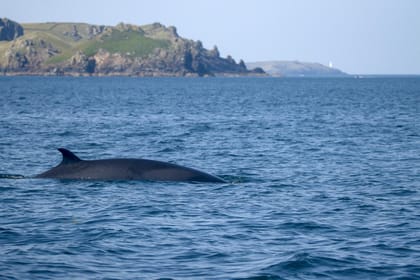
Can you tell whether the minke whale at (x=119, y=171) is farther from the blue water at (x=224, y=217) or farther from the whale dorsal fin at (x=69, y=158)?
the blue water at (x=224, y=217)

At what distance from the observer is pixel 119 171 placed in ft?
77.4

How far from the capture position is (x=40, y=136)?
4278 cm

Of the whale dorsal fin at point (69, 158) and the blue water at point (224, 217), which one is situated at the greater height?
the whale dorsal fin at point (69, 158)

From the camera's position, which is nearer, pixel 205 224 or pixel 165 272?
pixel 165 272

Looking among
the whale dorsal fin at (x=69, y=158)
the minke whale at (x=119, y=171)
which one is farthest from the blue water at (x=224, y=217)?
the whale dorsal fin at (x=69, y=158)

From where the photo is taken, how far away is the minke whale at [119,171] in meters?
23.5

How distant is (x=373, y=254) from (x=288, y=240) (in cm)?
205

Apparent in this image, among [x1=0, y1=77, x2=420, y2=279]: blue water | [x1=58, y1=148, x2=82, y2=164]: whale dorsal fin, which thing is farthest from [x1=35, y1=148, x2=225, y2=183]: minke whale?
[x1=0, y1=77, x2=420, y2=279]: blue water

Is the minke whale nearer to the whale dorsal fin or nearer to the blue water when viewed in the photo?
the whale dorsal fin

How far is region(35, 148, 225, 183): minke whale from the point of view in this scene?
23516mm

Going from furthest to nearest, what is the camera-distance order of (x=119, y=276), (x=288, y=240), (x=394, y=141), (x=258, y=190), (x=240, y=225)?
(x=394, y=141)
(x=258, y=190)
(x=240, y=225)
(x=288, y=240)
(x=119, y=276)

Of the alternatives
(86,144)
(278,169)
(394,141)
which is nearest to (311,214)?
(278,169)

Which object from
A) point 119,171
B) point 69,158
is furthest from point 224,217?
point 69,158

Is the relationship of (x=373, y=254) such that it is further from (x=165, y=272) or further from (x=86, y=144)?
(x=86, y=144)
